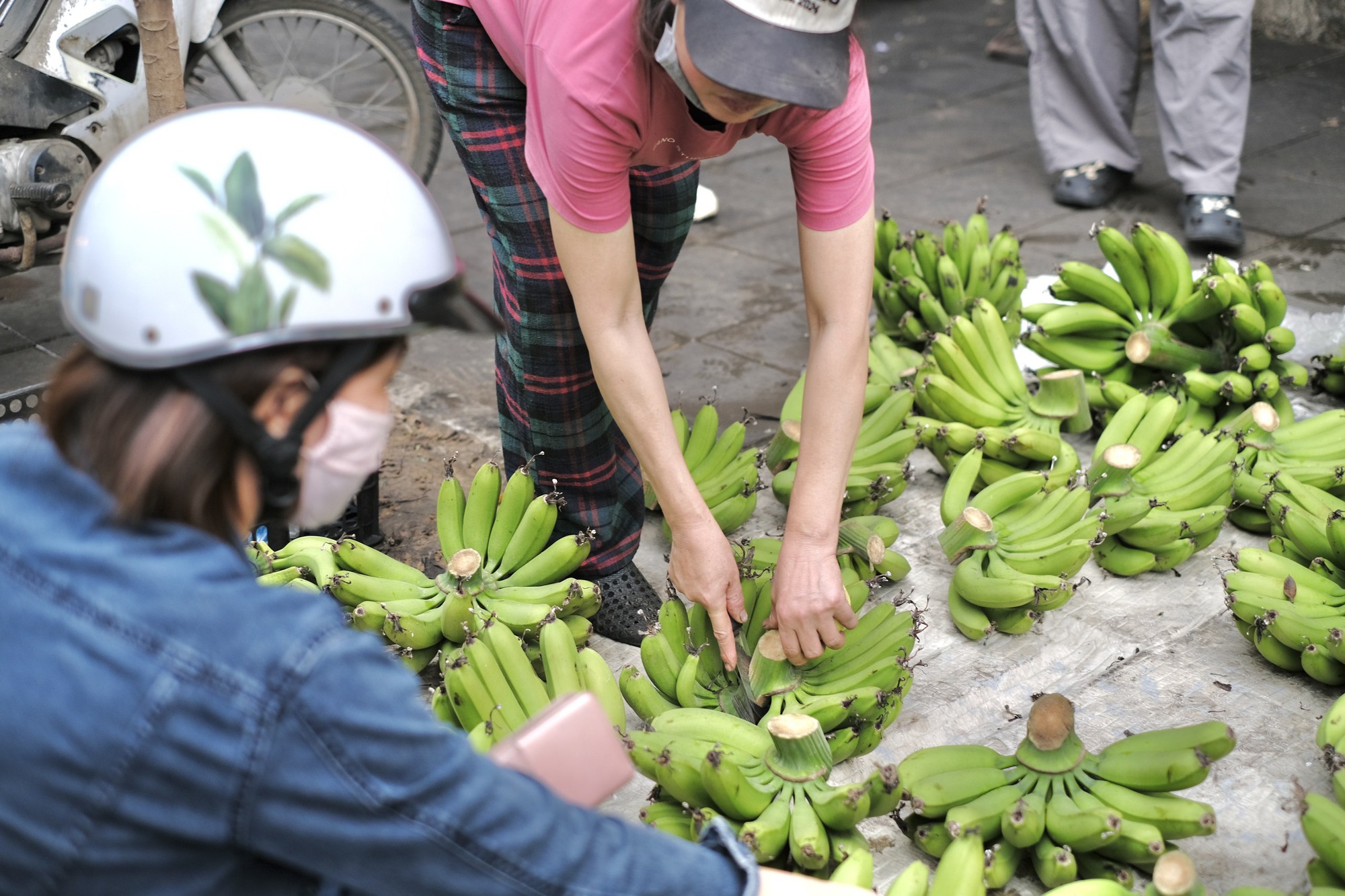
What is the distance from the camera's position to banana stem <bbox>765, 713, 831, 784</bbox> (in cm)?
185

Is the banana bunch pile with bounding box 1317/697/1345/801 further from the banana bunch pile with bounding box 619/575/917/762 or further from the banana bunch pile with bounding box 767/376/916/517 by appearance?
the banana bunch pile with bounding box 767/376/916/517

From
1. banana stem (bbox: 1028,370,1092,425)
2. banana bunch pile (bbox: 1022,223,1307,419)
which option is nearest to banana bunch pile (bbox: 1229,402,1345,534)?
banana bunch pile (bbox: 1022,223,1307,419)

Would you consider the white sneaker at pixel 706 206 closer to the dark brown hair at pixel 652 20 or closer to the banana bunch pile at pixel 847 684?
the banana bunch pile at pixel 847 684

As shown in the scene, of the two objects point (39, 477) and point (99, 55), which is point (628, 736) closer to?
point (39, 477)

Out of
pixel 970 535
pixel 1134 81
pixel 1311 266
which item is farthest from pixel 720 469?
pixel 1134 81

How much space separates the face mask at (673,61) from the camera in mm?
1667

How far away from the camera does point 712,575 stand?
6.74 feet

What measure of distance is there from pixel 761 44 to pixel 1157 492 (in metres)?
1.72

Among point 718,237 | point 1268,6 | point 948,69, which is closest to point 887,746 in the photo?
point 718,237

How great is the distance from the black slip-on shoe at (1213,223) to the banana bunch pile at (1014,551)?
2258mm

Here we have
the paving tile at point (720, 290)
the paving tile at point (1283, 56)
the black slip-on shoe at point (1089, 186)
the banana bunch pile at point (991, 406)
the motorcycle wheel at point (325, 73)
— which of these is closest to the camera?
the banana bunch pile at point (991, 406)

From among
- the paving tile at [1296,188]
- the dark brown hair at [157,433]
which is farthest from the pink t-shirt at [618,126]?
the paving tile at [1296,188]

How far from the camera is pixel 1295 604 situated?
2.41 meters

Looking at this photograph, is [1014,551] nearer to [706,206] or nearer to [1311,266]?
[1311,266]
